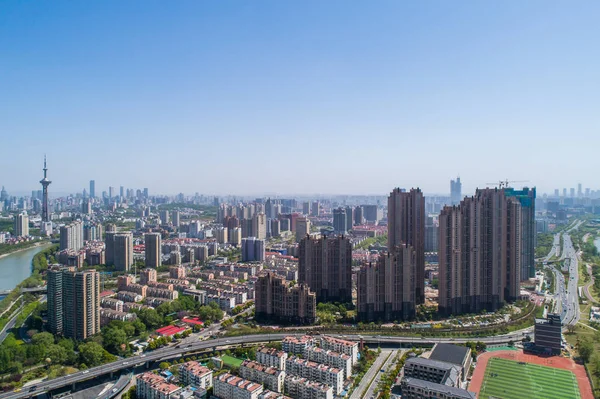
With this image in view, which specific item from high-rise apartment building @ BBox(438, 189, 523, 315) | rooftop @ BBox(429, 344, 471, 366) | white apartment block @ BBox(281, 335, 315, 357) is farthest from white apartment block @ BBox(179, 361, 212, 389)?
high-rise apartment building @ BBox(438, 189, 523, 315)

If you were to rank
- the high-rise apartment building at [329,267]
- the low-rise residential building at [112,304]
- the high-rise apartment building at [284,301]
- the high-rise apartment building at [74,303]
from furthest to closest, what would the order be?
the high-rise apartment building at [329,267], the low-rise residential building at [112,304], the high-rise apartment building at [284,301], the high-rise apartment building at [74,303]

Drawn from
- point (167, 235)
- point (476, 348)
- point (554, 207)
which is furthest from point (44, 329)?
point (554, 207)

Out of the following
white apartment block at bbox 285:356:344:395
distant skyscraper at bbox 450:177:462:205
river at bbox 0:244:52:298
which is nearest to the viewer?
white apartment block at bbox 285:356:344:395

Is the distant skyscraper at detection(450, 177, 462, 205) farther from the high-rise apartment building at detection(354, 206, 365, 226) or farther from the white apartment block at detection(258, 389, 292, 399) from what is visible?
the white apartment block at detection(258, 389, 292, 399)

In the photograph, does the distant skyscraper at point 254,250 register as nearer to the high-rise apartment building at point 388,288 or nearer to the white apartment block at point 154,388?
the high-rise apartment building at point 388,288

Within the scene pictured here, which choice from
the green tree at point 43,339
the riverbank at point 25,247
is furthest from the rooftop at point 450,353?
the riverbank at point 25,247
